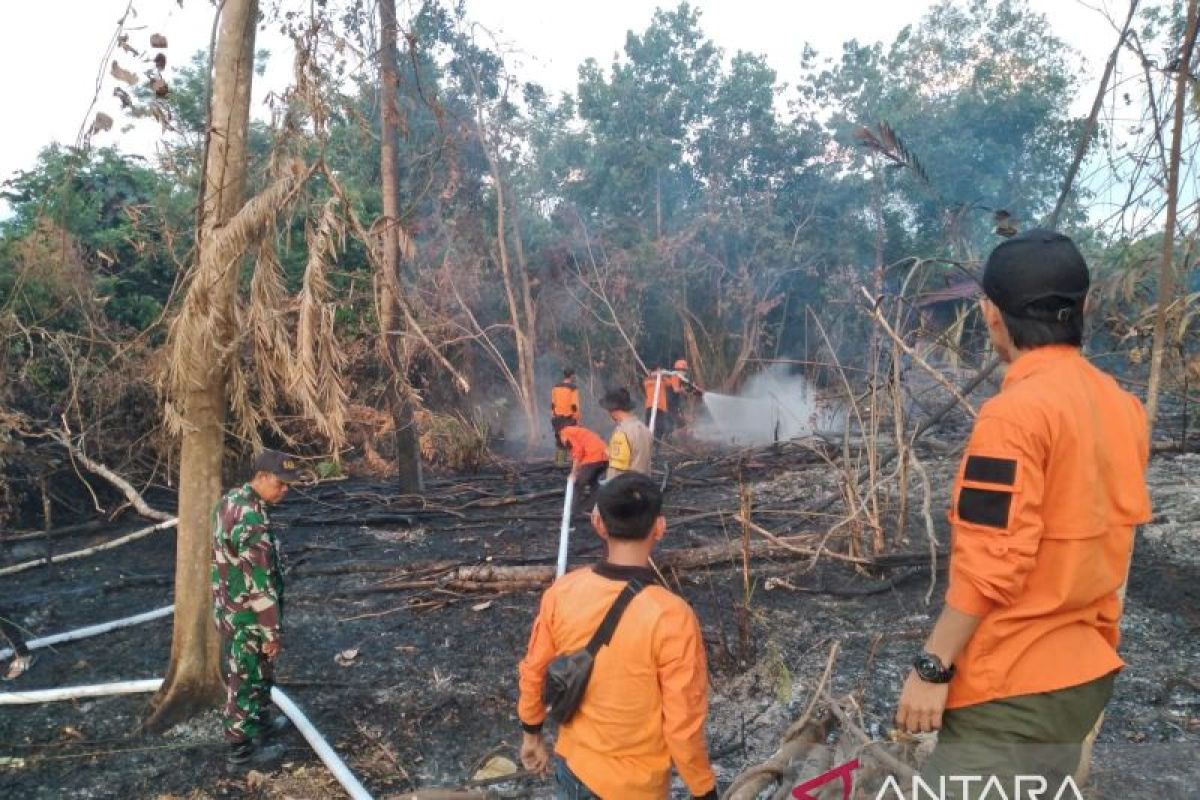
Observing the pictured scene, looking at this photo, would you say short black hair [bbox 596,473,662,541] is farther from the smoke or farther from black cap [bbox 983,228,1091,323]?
the smoke

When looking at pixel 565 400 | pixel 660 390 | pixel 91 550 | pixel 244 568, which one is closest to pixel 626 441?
pixel 244 568

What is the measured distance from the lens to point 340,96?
15.8 feet

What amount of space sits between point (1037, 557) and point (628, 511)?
3.67 ft

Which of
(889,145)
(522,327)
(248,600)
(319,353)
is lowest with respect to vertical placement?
(248,600)

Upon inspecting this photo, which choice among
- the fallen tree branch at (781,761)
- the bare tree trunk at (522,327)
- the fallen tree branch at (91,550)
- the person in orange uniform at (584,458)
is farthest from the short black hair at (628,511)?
the bare tree trunk at (522,327)

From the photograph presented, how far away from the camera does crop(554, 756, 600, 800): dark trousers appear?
2506 mm

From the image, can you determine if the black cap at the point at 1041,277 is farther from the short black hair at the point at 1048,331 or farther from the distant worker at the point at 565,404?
the distant worker at the point at 565,404

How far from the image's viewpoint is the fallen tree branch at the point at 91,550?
8.30m

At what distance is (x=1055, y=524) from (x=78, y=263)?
12.4 metres

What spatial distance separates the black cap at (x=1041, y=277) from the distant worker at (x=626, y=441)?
4.75 m

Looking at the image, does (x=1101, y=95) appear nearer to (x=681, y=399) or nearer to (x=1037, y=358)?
(x=1037, y=358)

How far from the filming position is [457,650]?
597 cm

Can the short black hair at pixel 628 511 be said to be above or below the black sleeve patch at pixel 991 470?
below

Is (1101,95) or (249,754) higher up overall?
(1101,95)
